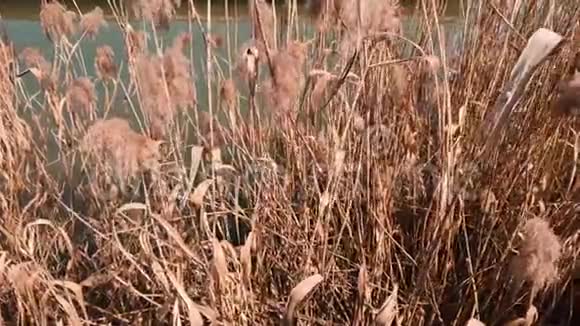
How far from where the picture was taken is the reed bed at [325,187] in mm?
818

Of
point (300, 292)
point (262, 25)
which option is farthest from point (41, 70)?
point (300, 292)

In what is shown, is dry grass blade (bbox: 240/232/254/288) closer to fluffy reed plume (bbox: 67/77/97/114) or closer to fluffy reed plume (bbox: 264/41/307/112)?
fluffy reed plume (bbox: 264/41/307/112)

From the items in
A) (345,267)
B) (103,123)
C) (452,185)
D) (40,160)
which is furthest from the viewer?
(40,160)

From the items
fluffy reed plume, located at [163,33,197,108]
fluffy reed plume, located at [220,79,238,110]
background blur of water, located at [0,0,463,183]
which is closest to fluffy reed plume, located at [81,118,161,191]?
fluffy reed plume, located at [163,33,197,108]

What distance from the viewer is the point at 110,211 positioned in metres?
1.04

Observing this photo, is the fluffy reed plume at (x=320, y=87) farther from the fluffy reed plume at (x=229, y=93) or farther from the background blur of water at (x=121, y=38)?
the background blur of water at (x=121, y=38)

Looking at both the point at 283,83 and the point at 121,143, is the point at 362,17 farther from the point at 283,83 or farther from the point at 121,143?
the point at 121,143

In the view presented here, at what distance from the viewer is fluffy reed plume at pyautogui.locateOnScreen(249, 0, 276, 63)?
82 cm

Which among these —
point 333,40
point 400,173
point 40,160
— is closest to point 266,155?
point 400,173

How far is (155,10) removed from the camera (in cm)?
86

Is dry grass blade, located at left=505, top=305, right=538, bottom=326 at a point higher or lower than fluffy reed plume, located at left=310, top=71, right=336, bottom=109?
lower

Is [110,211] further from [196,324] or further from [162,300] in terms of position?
[196,324]

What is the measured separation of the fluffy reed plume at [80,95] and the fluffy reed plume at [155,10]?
0.14 meters

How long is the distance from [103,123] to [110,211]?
318 mm
